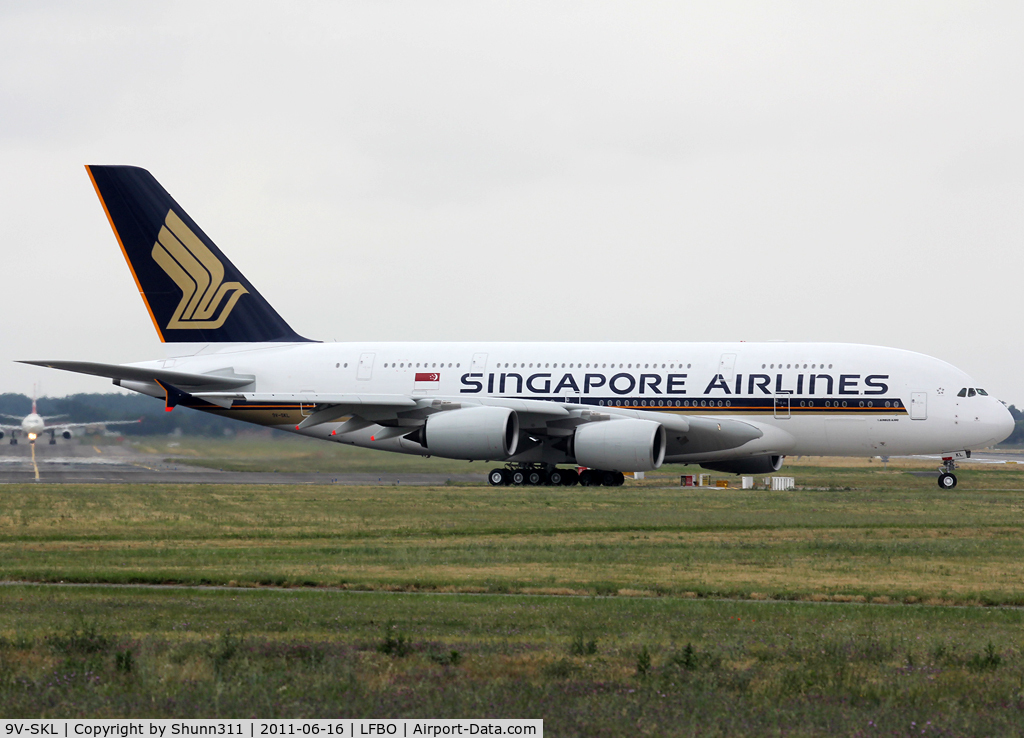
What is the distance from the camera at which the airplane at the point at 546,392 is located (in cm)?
3512

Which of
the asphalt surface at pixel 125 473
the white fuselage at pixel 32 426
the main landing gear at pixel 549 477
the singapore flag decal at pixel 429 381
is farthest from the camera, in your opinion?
the white fuselage at pixel 32 426

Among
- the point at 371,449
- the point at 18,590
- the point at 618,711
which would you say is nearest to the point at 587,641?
the point at 618,711

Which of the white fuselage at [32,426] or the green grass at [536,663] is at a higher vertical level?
the white fuselage at [32,426]

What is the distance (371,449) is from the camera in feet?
137

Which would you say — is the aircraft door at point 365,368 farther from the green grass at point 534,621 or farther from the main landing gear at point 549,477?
Answer: the green grass at point 534,621

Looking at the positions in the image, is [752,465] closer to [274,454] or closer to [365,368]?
[365,368]

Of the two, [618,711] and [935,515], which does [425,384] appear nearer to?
[935,515]

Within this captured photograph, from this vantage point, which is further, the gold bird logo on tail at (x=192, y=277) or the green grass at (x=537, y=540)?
the gold bird logo on tail at (x=192, y=277)

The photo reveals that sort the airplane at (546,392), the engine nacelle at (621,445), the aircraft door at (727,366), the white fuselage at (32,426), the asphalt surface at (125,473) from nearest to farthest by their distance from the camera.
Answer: the engine nacelle at (621,445), the airplane at (546,392), the aircraft door at (727,366), the asphalt surface at (125,473), the white fuselage at (32,426)

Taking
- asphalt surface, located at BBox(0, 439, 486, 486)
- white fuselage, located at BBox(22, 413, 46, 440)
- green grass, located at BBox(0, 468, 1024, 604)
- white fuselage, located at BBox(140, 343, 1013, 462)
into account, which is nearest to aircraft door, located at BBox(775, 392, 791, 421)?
white fuselage, located at BBox(140, 343, 1013, 462)

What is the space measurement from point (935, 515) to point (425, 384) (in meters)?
17.5

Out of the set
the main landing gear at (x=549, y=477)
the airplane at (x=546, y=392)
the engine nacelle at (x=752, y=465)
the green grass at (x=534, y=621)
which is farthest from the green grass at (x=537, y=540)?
the engine nacelle at (x=752, y=465)

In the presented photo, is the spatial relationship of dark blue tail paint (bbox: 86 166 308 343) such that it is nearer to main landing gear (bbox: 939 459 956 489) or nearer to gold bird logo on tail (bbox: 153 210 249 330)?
gold bird logo on tail (bbox: 153 210 249 330)

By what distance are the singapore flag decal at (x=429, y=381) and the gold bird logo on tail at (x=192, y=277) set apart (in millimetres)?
7477
